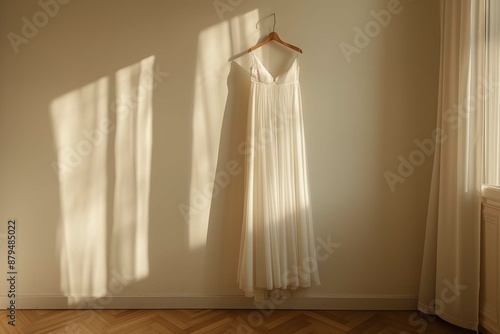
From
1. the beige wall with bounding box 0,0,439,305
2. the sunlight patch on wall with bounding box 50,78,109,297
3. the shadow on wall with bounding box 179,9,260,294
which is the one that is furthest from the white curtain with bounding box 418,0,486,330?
the sunlight patch on wall with bounding box 50,78,109,297

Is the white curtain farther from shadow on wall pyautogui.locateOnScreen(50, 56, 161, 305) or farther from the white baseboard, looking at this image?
shadow on wall pyautogui.locateOnScreen(50, 56, 161, 305)

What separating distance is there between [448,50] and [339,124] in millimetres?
808

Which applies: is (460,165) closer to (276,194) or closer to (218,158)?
(276,194)

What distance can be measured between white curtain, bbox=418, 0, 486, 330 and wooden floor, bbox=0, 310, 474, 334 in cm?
25

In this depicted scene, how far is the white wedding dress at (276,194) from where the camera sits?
7.04 ft

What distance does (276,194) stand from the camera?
2172mm

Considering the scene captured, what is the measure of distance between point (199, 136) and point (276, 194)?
70 cm

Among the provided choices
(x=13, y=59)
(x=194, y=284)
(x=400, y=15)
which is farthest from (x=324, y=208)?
(x=13, y=59)

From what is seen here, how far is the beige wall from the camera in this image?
7.61ft

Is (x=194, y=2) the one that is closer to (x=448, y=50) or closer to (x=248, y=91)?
(x=248, y=91)

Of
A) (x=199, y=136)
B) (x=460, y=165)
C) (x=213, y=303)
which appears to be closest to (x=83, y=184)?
(x=199, y=136)

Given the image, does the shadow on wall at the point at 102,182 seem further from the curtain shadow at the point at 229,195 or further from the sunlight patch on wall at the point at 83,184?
the curtain shadow at the point at 229,195

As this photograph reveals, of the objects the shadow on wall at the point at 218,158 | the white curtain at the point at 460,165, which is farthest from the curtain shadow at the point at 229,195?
the white curtain at the point at 460,165

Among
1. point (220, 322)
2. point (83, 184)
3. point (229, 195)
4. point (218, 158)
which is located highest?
point (218, 158)
